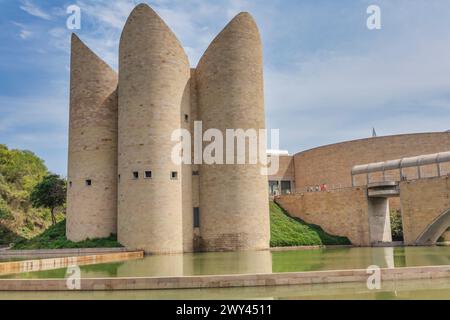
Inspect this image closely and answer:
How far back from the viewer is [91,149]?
2719 cm

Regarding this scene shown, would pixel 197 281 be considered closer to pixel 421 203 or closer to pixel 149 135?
pixel 149 135

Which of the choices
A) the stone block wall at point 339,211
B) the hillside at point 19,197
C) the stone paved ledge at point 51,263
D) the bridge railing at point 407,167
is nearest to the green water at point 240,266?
the stone paved ledge at point 51,263

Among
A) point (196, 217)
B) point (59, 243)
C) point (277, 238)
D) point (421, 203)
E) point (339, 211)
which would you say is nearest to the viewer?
point (59, 243)

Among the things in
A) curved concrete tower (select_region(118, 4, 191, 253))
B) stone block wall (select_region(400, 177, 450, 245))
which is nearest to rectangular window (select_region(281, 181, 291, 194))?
stone block wall (select_region(400, 177, 450, 245))

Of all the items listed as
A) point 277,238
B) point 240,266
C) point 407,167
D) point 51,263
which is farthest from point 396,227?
point 51,263

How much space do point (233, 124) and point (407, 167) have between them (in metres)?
14.7

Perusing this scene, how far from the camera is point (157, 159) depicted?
81.7ft

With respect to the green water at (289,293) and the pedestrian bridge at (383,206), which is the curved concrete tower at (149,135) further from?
the green water at (289,293)

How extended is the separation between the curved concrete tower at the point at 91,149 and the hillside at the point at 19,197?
11.4 m

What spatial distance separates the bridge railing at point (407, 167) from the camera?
29625 mm

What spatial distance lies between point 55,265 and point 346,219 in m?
20.2
